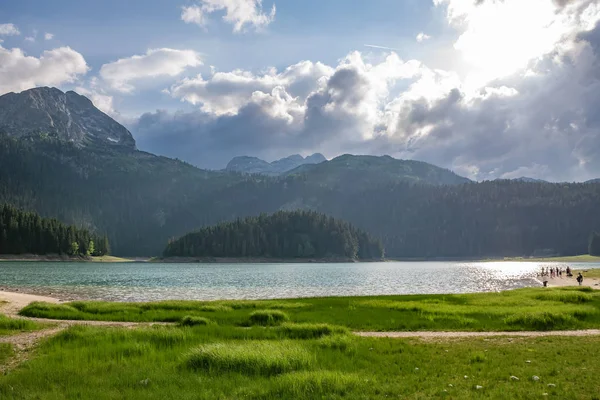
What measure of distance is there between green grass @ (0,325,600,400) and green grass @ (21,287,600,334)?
9215 millimetres

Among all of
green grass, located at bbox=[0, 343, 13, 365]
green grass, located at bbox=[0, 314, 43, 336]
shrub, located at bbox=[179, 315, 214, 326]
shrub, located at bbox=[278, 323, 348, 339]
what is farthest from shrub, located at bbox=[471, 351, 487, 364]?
green grass, located at bbox=[0, 314, 43, 336]

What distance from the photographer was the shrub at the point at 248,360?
68.8 feet

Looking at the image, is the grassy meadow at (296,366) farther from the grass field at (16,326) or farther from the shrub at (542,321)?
the grass field at (16,326)

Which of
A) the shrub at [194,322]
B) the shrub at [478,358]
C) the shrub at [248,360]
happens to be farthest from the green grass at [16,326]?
the shrub at [478,358]

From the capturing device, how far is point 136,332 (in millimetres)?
30359

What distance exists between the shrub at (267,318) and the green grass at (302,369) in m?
11.0

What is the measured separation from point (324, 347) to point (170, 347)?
9.05 m

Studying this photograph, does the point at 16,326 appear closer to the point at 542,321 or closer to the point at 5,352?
the point at 5,352

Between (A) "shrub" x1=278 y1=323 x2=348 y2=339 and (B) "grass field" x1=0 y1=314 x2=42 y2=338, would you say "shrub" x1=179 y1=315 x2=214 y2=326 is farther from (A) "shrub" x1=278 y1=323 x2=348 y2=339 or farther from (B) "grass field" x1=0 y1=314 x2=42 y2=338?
(B) "grass field" x1=0 y1=314 x2=42 y2=338

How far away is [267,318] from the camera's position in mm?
40750

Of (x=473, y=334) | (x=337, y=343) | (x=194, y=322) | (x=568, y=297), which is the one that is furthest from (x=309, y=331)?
(x=568, y=297)

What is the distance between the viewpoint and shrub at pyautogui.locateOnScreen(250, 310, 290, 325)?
40.1 m

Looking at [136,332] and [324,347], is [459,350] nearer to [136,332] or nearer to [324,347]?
[324,347]

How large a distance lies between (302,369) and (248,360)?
8.46 feet
